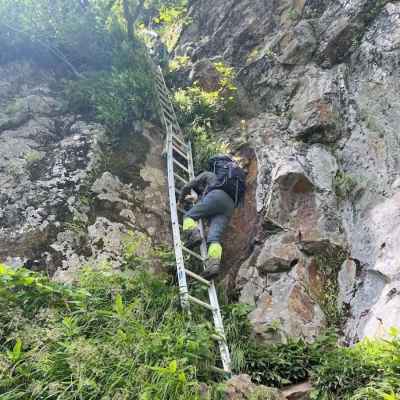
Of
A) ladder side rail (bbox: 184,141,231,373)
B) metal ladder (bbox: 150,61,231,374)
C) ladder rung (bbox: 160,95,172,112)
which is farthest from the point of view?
ladder rung (bbox: 160,95,172,112)

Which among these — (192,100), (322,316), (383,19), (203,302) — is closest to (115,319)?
(203,302)

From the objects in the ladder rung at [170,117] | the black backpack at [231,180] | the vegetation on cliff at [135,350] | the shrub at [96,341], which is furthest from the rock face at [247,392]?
the ladder rung at [170,117]

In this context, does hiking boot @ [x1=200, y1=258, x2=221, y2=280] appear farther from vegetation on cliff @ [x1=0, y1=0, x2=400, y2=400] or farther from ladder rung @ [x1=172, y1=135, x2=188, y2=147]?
Answer: ladder rung @ [x1=172, y1=135, x2=188, y2=147]

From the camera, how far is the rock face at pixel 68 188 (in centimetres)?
599

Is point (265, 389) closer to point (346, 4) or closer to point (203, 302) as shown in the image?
point (203, 302)

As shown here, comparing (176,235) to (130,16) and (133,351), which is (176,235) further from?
(130,16)

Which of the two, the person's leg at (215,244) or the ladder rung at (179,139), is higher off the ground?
the ladder rung at (179,139)

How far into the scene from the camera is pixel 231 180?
6.96m

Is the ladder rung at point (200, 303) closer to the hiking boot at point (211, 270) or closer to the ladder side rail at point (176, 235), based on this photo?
the ladder side rail at point (176, 235)

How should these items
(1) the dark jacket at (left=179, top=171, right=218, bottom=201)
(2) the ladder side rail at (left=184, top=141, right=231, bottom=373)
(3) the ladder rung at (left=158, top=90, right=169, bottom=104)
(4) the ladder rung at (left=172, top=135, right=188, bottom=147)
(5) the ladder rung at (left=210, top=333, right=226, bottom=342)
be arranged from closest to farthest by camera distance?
(2) the ladder side rail at (left=184, top=141, right=231, bottom=373)
(5) the ladder rung at (left=210, top=333, right=226, bottom=342)
(1) the dark jacket at (left=179, top=171, right=218, bottom=201)
(4) the ladder rung at (left=172, top=135, right=188, bottom=147)
(3) the ladder rung at (left=158, top=90, right=169, bottom=104)

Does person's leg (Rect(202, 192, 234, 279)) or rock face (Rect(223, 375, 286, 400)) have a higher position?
person's leg (Rect(202, 192, 234, 279))

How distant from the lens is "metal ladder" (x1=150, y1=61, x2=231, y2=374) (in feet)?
18.0

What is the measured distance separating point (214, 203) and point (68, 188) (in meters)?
2.36

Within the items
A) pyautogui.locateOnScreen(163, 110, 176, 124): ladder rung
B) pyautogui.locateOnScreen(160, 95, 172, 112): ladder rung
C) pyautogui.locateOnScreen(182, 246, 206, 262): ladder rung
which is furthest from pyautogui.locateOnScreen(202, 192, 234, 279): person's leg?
pyautogui.locateOnScreen(160, 95, 172, 112): ladder rung
